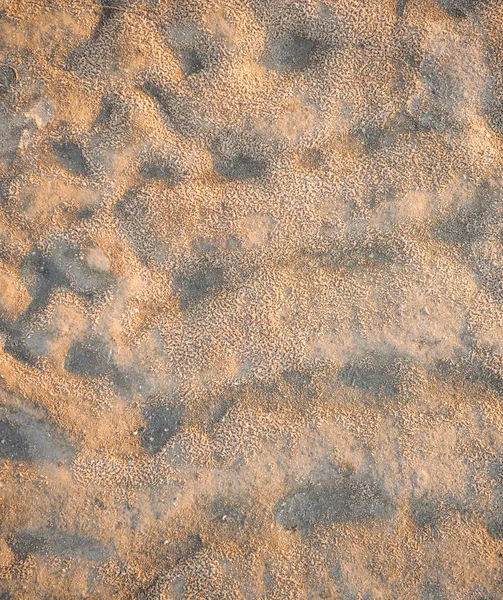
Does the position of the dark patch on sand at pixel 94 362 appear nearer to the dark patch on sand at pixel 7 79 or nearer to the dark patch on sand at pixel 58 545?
the dark patch on sand at pixel 58 545

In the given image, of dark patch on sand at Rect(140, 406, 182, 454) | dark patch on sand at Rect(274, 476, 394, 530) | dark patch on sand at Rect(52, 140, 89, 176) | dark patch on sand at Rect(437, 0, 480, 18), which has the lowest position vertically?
dark patch on sand at Rect(274, 476, 394, 530)

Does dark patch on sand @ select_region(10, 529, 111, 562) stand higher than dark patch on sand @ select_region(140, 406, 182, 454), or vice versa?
dark patch on sand @ select_region(140, 406, 182, 454)

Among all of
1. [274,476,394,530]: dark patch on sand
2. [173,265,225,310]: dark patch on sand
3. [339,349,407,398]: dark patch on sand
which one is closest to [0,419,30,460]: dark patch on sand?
[173,265,225,310]: dark patch on sand

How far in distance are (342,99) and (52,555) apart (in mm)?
2147

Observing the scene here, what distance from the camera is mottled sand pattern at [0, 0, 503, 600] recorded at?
6.34 feet

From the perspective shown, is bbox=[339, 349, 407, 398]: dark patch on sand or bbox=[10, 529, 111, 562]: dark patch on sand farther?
bbox=[339, 349, 407, 398]: dark patch on sand

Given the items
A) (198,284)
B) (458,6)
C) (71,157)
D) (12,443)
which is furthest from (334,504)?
(458,6)

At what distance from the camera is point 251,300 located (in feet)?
6.56

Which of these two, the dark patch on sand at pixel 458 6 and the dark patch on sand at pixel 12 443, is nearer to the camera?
the dark patch on sand at pixel 12 443

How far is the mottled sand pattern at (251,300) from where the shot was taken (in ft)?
6.34

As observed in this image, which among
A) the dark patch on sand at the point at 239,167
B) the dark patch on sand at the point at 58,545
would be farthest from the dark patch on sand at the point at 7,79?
the dark patch on sand at the point at 58,545

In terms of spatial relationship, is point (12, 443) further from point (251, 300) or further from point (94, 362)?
point (251, 300)

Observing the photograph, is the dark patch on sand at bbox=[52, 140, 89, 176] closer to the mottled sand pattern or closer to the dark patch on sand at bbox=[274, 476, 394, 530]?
the mottled sand pattern

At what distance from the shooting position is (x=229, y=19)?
2.01 meters
